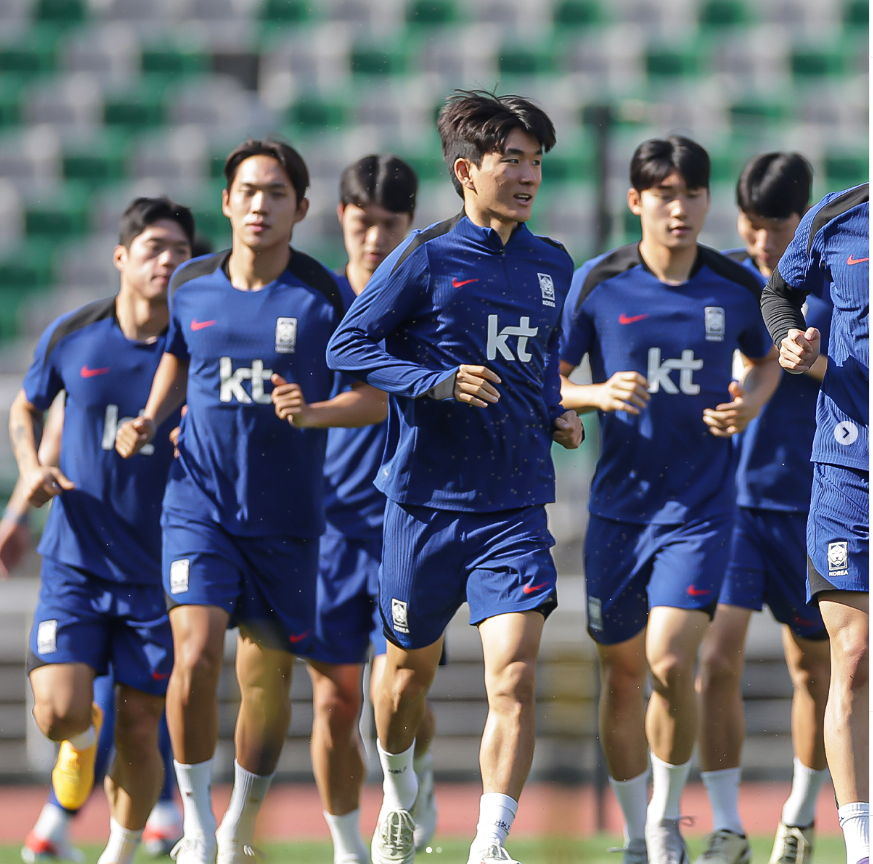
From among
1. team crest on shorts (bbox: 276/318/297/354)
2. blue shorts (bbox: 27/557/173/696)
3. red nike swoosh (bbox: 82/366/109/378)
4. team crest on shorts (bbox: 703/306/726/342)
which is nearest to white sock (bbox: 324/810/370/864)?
blue shorts (bbox: 27/557/173/696)

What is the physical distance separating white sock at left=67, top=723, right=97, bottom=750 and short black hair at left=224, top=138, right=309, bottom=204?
1964mm

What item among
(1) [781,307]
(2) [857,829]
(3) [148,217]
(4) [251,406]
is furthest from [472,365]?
(3) [148,217]

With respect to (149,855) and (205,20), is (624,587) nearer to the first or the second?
(149,855)

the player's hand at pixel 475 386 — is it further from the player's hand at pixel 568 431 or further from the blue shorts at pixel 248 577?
the blue shorts at pixel 248 577

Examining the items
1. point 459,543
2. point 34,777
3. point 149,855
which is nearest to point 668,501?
point 459,543

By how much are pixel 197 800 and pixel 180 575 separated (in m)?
0.71

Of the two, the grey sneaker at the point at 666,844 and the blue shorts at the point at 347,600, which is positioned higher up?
the blue shorts at the point at 347,600

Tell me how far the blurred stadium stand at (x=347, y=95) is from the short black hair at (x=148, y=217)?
11.0ft

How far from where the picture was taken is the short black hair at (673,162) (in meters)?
4.77

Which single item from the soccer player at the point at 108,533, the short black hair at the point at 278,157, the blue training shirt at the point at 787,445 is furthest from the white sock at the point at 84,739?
the blue training shirt at the point at 787,445

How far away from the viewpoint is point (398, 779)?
439 cm

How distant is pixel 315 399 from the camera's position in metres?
4.59

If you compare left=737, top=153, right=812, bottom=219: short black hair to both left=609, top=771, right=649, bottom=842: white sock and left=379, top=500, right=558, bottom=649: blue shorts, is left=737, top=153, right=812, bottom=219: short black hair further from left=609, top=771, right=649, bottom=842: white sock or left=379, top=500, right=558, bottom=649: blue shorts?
left=609, top=771, right=649, bottom=842: white sock

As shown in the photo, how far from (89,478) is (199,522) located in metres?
0.60
